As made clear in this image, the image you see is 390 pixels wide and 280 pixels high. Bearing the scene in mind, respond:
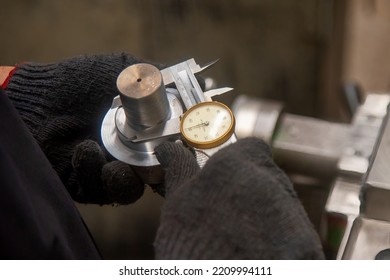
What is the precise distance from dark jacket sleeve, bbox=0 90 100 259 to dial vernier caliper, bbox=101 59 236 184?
0.11m

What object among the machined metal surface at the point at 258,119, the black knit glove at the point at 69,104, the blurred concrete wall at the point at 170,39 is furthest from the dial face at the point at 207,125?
the blurred concrete wall at the point at 170,39

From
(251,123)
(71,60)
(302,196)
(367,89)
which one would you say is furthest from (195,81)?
(367,89)

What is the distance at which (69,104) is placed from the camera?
0.88 metres

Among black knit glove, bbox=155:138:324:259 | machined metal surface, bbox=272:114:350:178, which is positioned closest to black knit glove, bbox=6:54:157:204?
black knit glove, bbox=155:138:324:259

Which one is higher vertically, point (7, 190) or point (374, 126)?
point (7, 190)

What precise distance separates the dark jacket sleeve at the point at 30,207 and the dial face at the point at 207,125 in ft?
0.54

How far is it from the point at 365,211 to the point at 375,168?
0.06 m

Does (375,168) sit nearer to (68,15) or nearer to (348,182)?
(348,182)

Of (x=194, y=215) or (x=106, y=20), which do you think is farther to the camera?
(x=106, y=20)

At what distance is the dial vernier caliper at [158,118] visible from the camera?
753 mm

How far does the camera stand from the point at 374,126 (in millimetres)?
1053

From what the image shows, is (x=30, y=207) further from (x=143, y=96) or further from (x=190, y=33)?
(x=190, y=33)

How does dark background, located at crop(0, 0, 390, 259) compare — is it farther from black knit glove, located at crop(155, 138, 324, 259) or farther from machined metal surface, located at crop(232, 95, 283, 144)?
black knit glove, located at crop(155, 138, 324, 259)

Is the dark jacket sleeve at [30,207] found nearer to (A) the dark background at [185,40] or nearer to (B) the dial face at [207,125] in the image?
(B) the dial face at [207,125]
